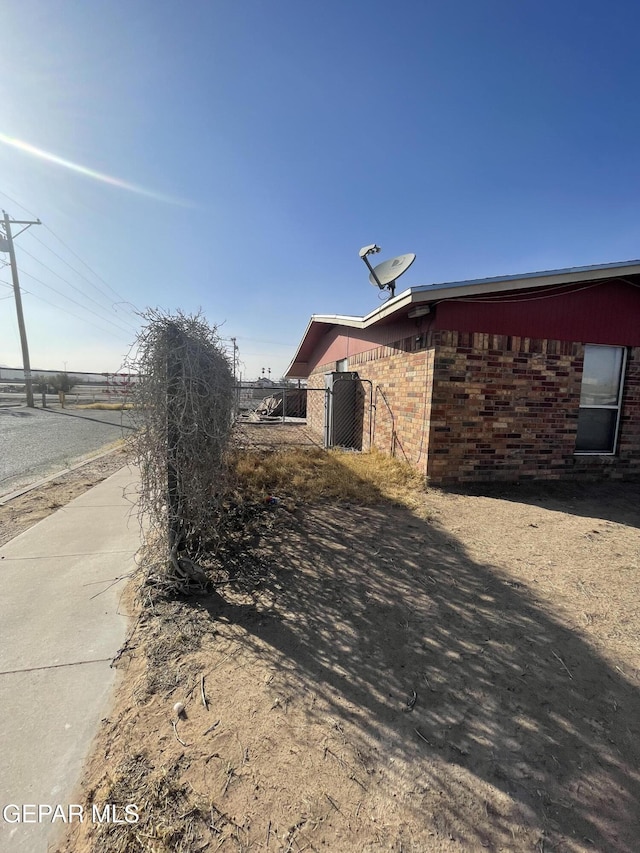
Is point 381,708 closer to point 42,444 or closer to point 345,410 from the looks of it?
point 345,410

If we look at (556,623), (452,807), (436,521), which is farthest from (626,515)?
(452,807)

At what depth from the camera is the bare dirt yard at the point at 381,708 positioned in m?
1.38

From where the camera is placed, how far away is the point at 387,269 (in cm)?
757

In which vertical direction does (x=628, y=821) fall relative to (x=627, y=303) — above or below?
below

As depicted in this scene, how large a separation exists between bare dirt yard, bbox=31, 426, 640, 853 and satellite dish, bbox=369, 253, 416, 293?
5496mm

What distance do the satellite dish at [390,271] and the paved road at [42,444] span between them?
5439 mm

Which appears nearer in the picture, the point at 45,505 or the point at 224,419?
the point at 224,419

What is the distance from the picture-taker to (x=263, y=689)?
199 centimetres

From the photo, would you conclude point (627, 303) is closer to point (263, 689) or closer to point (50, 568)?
point (263, 689)

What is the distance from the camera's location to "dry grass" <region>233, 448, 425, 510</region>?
17.4 feet

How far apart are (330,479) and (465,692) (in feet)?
13.0

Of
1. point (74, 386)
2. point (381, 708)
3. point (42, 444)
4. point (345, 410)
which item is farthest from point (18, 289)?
point (381, 708)

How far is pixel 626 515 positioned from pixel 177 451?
555cm

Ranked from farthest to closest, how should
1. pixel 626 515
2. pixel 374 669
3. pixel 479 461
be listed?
pixel 479 461
pixel 626 515
pixel 374 669
